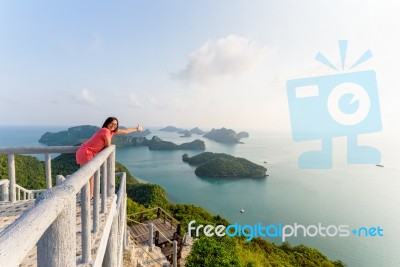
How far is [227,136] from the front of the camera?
149 meters

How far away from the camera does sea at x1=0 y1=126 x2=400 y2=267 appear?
3138 centimetres

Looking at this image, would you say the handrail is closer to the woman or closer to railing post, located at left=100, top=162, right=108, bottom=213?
the woman

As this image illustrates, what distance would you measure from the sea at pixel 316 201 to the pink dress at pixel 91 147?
3259 centimetres

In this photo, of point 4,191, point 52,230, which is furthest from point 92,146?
point 52,230

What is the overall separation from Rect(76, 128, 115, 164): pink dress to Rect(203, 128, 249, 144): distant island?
467 feet

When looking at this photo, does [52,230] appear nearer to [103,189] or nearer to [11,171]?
[103,189]

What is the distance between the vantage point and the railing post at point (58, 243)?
77 cm

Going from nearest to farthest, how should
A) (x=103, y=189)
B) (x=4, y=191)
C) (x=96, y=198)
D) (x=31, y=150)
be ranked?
(x=96, y=198), (x=103, y=189), (x=31, y=150), (x=4, y=191)

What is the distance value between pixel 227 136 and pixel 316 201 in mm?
104636

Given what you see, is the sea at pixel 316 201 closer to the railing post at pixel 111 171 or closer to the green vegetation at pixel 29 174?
the green vegetation at pixel 29 174

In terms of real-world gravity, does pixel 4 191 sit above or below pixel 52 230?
below

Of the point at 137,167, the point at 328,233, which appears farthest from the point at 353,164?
the point at 137,167

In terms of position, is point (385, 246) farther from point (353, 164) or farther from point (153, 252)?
point (353, 164)

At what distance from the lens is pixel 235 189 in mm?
53094
